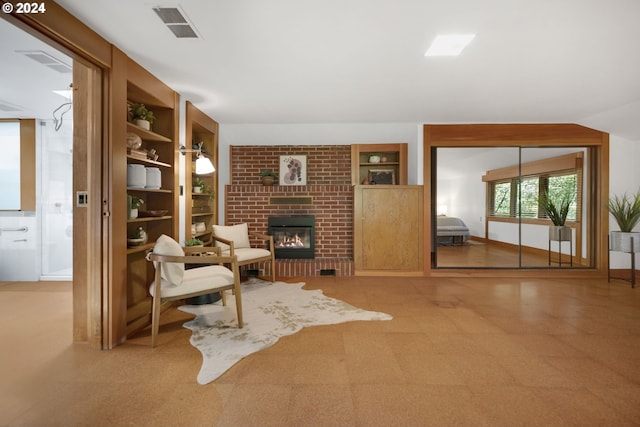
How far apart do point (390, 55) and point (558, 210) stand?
4.11m

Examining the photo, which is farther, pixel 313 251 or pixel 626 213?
pixel 313 251

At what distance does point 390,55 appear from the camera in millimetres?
2592

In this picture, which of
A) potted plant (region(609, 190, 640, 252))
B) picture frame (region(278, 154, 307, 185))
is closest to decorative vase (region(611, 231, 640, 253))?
potted plant (region(609, 190, 640, 252))

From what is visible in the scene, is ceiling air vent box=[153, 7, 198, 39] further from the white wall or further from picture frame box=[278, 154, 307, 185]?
the white wall

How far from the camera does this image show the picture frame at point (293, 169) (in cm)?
496

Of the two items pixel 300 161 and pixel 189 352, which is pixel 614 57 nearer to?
pixel 300 161

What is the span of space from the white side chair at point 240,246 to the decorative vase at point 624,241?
504 cm

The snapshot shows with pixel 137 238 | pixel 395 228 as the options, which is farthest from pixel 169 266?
pixel 395 228

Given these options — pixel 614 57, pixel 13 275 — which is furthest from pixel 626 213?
pixel 13 275

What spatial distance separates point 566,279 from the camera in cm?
449

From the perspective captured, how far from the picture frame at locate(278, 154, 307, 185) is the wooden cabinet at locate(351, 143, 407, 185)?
0.87m

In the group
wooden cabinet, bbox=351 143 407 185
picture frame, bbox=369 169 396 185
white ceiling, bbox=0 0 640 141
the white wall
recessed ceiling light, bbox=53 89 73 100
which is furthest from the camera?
picture frame, bbox=369 169 396 185

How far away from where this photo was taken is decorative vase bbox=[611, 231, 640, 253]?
4016 millimetres

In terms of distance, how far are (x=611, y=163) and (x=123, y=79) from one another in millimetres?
6673
